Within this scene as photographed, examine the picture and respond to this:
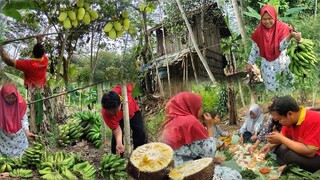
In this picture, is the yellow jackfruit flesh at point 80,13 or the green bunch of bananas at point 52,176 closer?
the yellow jackfruit flesh at point 80,13

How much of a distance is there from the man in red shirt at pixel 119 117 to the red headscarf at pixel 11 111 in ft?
1.35

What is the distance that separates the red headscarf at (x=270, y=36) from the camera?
2.50 m

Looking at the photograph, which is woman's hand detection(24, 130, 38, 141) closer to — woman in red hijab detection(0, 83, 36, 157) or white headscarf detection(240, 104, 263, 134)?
woman in red hijab detection(0, 83, 36, 157)

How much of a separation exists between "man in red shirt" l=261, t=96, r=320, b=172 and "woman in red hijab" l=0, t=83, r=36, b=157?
1200 mm

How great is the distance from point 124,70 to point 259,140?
2.39ft

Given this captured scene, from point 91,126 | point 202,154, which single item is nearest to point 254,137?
point 202,154

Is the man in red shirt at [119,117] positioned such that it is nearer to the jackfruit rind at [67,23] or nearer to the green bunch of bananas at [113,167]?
the green bunch of bananas at [113,167]

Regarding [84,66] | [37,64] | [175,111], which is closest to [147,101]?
[175,111]

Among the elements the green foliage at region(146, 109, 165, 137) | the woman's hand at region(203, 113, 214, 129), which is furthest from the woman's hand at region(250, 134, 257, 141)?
the green foliage at region(146, 109, 165, 137)

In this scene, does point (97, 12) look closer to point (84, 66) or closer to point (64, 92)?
point (84, 66)

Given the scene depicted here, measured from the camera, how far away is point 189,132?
255cm

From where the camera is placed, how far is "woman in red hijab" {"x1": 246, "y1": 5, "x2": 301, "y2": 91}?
8.18ft

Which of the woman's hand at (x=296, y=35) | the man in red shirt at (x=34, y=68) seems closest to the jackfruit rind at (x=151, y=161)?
the man in red shirt at (x=34, y=68)

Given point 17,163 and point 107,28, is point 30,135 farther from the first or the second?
point 107,28
